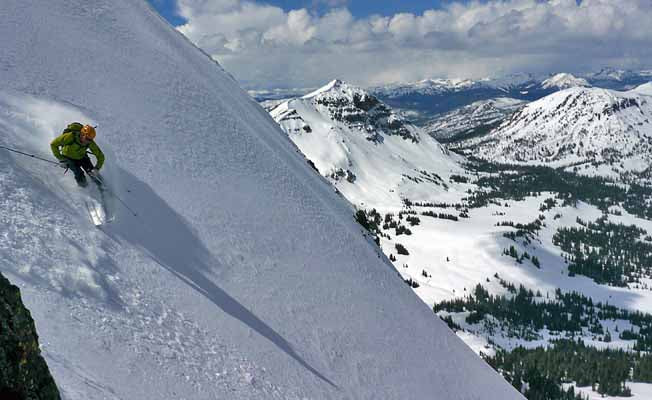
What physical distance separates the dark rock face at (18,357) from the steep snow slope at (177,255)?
1.26 meters

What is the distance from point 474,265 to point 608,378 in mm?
69343

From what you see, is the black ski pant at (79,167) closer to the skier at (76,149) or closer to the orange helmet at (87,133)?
the skier at (76,149)

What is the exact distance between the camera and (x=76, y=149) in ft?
40.4

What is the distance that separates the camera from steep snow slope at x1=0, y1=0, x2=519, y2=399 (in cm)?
954

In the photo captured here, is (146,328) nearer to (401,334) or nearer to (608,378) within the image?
(401,334)

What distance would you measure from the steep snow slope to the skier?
436 mm

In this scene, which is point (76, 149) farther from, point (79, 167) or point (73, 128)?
point (73, 128)

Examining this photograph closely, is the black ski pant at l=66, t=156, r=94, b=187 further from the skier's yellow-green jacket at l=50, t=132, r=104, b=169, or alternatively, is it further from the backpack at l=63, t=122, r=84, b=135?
the backpack at l=63, t=122, r=84, b=135

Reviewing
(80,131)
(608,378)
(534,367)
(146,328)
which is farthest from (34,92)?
(608,378)

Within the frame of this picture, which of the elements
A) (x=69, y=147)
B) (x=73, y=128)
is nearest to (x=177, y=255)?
(x=69, y=147)

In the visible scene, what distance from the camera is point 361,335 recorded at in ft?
56.1

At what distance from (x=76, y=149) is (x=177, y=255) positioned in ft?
14.2

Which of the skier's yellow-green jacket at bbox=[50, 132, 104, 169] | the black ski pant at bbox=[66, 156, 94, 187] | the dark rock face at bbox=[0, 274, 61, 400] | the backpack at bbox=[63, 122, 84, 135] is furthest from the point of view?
the backpack at bbox=[63, 122, 84, 135]

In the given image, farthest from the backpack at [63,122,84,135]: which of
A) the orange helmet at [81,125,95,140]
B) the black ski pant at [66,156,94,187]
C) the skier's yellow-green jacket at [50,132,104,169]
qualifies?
the black ski pant at [66,156,94,187]
